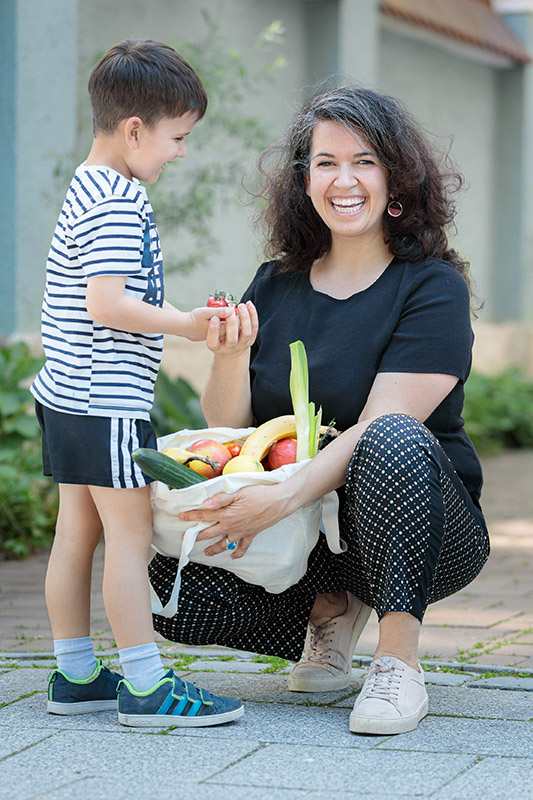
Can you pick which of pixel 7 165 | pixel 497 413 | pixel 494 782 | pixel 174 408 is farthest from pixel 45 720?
pixel 497 413

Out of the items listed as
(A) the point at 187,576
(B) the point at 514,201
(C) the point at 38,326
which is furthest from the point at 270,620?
(B) the point at 514,201

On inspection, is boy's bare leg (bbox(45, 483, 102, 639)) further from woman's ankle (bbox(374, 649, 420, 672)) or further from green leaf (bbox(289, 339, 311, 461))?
woman's ankle (bbox(374, 649, 420, 672))

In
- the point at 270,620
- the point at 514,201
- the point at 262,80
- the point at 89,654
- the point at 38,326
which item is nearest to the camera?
the point at 89,654

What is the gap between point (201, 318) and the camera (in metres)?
2.78

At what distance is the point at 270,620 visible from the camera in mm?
3068

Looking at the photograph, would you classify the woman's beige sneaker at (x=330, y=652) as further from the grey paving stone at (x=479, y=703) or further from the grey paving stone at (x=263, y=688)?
the grey paving stone at (x=479, y=703)

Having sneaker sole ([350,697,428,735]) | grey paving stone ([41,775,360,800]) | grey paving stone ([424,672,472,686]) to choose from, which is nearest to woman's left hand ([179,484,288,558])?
sneaker sole ([350,697,428,735])

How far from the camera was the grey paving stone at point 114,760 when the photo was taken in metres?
2.33

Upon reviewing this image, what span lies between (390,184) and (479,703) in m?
1.33

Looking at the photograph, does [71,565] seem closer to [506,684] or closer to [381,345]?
[381,345]

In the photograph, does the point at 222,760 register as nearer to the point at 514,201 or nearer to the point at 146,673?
the point at 146,673

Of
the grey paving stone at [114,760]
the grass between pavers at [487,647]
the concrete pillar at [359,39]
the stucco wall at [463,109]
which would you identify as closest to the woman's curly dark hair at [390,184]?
the grass between pavers at [487,647]

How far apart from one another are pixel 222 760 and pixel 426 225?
1.48 meters

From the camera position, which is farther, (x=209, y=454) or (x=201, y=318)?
(x=209, y=454)
